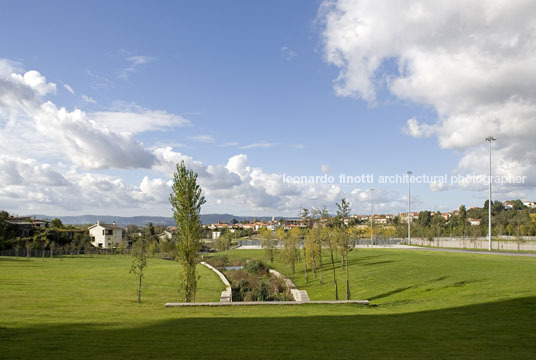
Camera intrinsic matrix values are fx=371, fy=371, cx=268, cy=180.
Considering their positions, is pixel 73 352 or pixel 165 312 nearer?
pixel 73 352

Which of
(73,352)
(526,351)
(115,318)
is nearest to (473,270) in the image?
(526,351)

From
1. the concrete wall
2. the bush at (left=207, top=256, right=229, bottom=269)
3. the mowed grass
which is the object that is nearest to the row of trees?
the mowed grass

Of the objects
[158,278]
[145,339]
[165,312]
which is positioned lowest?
[158,278]

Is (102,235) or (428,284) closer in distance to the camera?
(428,284)

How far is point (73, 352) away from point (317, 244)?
30472mm

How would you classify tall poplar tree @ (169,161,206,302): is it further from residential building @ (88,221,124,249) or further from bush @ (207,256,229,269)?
residential building @ (88,221,124,249)

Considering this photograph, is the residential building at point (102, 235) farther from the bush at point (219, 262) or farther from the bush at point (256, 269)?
the bush at point (256, 269)

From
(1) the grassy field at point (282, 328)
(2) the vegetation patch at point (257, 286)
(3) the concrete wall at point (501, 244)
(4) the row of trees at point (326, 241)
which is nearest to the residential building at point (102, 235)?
(4) the row of trees at point (326, 241)

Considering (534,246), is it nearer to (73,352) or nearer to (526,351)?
(526,351)

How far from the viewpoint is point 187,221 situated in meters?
25.0

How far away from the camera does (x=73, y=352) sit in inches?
381

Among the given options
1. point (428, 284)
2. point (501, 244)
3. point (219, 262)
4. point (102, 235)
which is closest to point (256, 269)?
point (219, 262)

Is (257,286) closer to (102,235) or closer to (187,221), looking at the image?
(187,221)

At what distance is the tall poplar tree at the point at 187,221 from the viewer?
24578 millimetres
